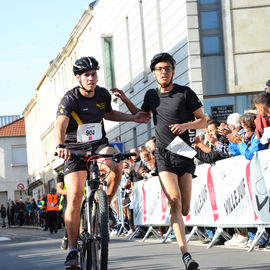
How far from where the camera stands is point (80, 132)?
8320mm

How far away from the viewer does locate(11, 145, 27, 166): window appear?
8894 centimetres

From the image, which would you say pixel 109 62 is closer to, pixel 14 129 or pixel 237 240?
pixel 237 240

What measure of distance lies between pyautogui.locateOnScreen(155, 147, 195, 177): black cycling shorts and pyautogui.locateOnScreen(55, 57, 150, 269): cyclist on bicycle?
609 mm

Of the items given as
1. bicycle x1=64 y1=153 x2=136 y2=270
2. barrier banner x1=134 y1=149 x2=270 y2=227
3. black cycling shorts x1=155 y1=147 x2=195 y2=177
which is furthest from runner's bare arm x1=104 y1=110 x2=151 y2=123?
barrier banner x1=134 y1=149 x2=270 y2=227

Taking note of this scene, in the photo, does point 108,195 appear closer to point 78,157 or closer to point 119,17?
point 78,157

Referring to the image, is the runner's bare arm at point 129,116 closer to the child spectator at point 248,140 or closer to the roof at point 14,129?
the child spectator at point 248,140

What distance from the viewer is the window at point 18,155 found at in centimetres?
8894

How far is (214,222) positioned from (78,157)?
5.50 m

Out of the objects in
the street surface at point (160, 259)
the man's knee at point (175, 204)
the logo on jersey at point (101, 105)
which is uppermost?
the logo on jersey at point (101, 105)

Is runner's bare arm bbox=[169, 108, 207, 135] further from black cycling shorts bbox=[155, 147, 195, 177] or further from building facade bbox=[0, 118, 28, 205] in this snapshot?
building facade bbox=[0, 118, 28, 205]

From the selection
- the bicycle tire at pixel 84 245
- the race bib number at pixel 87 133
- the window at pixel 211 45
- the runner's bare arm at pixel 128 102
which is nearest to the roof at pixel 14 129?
the window at pixel 211 45

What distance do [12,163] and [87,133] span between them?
8100 cm

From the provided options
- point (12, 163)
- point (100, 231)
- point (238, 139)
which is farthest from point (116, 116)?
point (12, 163)

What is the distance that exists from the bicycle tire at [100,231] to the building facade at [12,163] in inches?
3057
